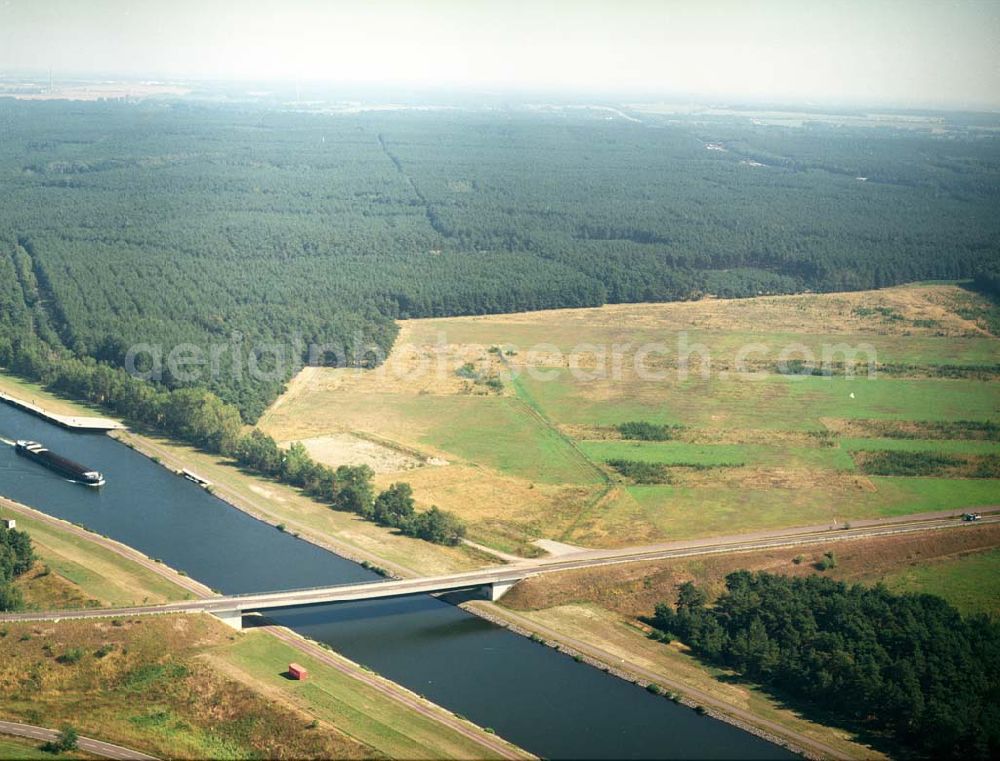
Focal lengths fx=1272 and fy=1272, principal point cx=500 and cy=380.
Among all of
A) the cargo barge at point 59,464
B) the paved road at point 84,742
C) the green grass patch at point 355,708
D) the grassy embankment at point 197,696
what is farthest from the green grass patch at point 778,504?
the paved road at point 84,742

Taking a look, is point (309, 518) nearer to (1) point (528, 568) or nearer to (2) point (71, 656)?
(1) point (528, 568)

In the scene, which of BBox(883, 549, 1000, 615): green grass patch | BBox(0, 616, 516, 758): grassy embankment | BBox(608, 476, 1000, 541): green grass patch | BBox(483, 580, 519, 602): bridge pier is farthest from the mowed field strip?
BBox(0, 616, 516, 758): grassy embankment

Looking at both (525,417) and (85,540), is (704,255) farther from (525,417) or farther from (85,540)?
(85,540)

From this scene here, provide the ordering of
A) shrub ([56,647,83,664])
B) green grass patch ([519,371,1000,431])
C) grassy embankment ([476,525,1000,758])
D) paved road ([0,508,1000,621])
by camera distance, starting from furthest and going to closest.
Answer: green grass patch ([519,371,1000,431])
paved road ([0,508,1000,621])
grassy embankment ([476,525,1000,758])
shrub ([56,647,83,664])

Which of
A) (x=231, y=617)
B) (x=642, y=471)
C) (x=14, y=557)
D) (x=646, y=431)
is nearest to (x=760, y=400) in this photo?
(x=646, y=431)

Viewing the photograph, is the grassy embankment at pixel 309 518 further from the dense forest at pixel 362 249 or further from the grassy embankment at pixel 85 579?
the grassy embankment at pixel 85 579

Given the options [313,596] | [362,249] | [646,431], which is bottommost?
[313,596]

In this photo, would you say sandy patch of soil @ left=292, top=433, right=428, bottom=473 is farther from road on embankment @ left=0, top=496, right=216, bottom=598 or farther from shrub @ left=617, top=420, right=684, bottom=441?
road on embankment @ left=0, top=496, right=216, bottom=598
